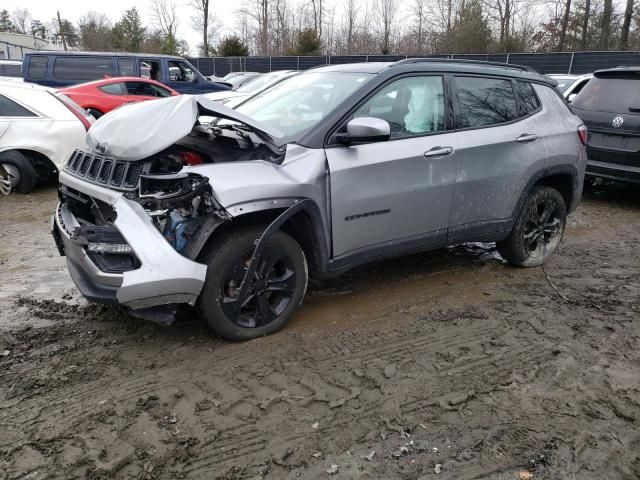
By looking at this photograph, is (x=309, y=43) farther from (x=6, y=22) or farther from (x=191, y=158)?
(x=6, y=22)

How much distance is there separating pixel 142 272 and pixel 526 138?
3.37 metres

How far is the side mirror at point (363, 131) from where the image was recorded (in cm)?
348

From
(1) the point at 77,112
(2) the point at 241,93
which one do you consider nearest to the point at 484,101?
(1) the point at 77,112

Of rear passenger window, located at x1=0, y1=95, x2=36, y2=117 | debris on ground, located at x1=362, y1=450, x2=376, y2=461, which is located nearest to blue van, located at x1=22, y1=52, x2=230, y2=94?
rear passenger window, located at x1=0, y1=95, x2=36, y2=117

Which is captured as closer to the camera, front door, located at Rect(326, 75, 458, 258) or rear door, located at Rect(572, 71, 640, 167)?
front door, located at Rect(326, 75, 458, 258)

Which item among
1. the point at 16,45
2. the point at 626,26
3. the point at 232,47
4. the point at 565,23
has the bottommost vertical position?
the point at 232,47

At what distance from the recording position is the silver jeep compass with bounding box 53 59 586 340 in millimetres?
3121

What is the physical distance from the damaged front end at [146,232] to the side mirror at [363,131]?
0.99 m

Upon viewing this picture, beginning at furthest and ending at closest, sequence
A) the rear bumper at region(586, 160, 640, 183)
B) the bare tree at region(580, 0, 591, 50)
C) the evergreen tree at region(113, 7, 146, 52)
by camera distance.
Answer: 1. the evergreen tree at region(113, 7, 146, 52)
2. the bare tree at region(580, 0, 591, 50)
3. the rear bumper at region(586, 160, 640, 183)

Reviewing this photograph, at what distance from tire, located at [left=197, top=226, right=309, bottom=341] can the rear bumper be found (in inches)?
218

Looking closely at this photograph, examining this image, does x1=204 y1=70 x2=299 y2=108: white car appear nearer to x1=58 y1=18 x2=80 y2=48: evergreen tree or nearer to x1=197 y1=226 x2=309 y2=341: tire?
x1=197 y1=226 x2=309 y2=341: tire

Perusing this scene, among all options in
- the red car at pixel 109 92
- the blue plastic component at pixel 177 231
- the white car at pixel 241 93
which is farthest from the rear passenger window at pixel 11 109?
the blue plastic component at pixel 177 231

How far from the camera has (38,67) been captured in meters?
13.6

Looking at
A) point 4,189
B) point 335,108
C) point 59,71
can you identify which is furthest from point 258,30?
point 335,108
